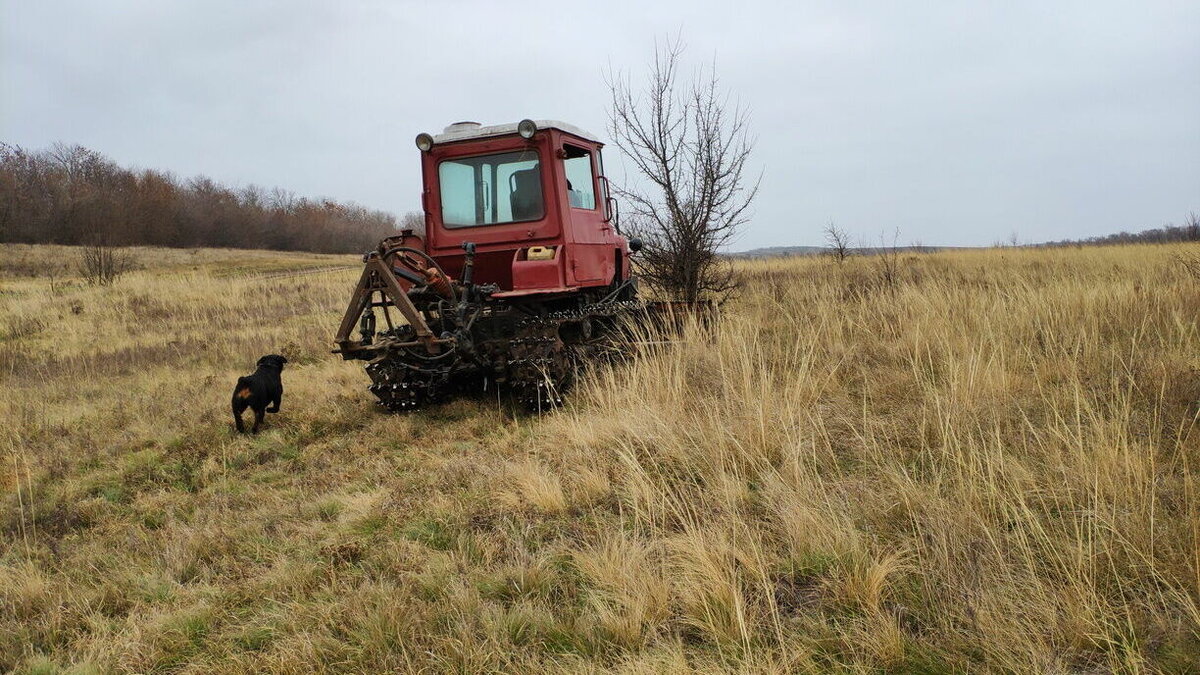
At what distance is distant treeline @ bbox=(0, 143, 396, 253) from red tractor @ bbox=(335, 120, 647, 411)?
112ft

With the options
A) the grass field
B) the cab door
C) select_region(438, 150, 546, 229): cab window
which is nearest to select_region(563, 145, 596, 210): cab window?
the cab door

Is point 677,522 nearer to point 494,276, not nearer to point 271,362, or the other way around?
point 494,276

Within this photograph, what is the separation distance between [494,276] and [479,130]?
4.32ft

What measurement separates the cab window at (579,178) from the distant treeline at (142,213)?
114 feet

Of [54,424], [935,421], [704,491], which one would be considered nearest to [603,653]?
[704,491]

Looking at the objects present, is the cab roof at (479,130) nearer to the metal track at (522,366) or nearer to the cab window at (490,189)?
the cab window at (490,189)

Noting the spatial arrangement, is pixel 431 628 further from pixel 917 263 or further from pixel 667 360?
pixel 917 263

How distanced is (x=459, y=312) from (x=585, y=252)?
1525mm

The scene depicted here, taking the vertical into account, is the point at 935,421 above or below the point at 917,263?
below

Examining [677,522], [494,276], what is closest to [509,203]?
[494,276]

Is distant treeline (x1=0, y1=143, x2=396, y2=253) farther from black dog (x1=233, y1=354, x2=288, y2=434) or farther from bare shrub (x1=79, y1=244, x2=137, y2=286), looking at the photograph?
black dog (x1=233, y1=354, x2=288, y2=434)

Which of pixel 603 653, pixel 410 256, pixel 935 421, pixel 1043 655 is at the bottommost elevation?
pixel 603 653

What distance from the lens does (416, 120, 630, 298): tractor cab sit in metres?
6.47

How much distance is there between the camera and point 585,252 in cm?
689
